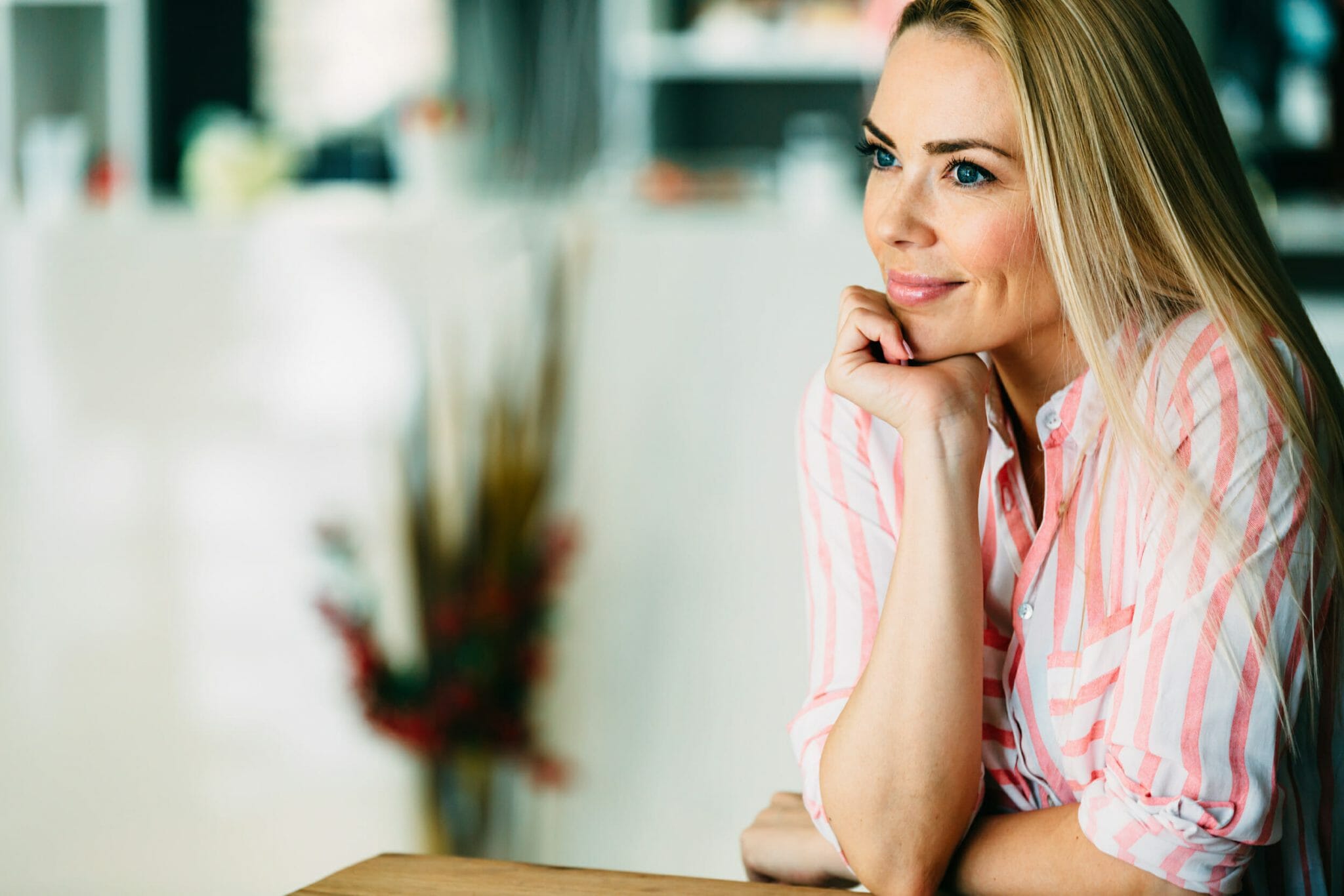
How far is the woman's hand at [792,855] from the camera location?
4.10 feet

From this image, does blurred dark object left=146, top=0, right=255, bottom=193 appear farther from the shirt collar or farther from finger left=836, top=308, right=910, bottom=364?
the shirt collar

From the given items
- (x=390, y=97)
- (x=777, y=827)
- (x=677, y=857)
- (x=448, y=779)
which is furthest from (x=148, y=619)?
(x=390, y=97)

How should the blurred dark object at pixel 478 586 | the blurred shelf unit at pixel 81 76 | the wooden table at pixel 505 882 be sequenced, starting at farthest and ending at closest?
1. the blurred shelf unit at pixel 81 76
2. the blurred dark object at pixel 478 586
3. the wooden table at pixel 505 882

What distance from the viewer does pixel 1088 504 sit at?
114cm

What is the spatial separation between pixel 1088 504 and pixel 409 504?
1.52 m

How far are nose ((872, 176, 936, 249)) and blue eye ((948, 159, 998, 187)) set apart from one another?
0.09ft

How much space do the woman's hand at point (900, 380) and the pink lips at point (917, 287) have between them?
0.10ft

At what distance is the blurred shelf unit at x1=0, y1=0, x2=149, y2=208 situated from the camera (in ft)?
11.0

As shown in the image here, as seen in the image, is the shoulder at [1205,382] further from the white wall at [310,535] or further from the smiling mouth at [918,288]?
the white wall at [310,535]

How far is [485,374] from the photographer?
7.82ft

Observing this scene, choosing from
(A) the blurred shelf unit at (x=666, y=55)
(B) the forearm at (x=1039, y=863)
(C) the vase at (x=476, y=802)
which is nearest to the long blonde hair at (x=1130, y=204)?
(B) the forearm at (x=1039, y=863)

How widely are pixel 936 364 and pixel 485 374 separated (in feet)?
4.32

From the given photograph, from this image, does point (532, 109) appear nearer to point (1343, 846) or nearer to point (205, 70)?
point (1343, 846)

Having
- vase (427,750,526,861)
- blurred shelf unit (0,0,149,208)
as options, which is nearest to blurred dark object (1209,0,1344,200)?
vase (427,750,526,861)
